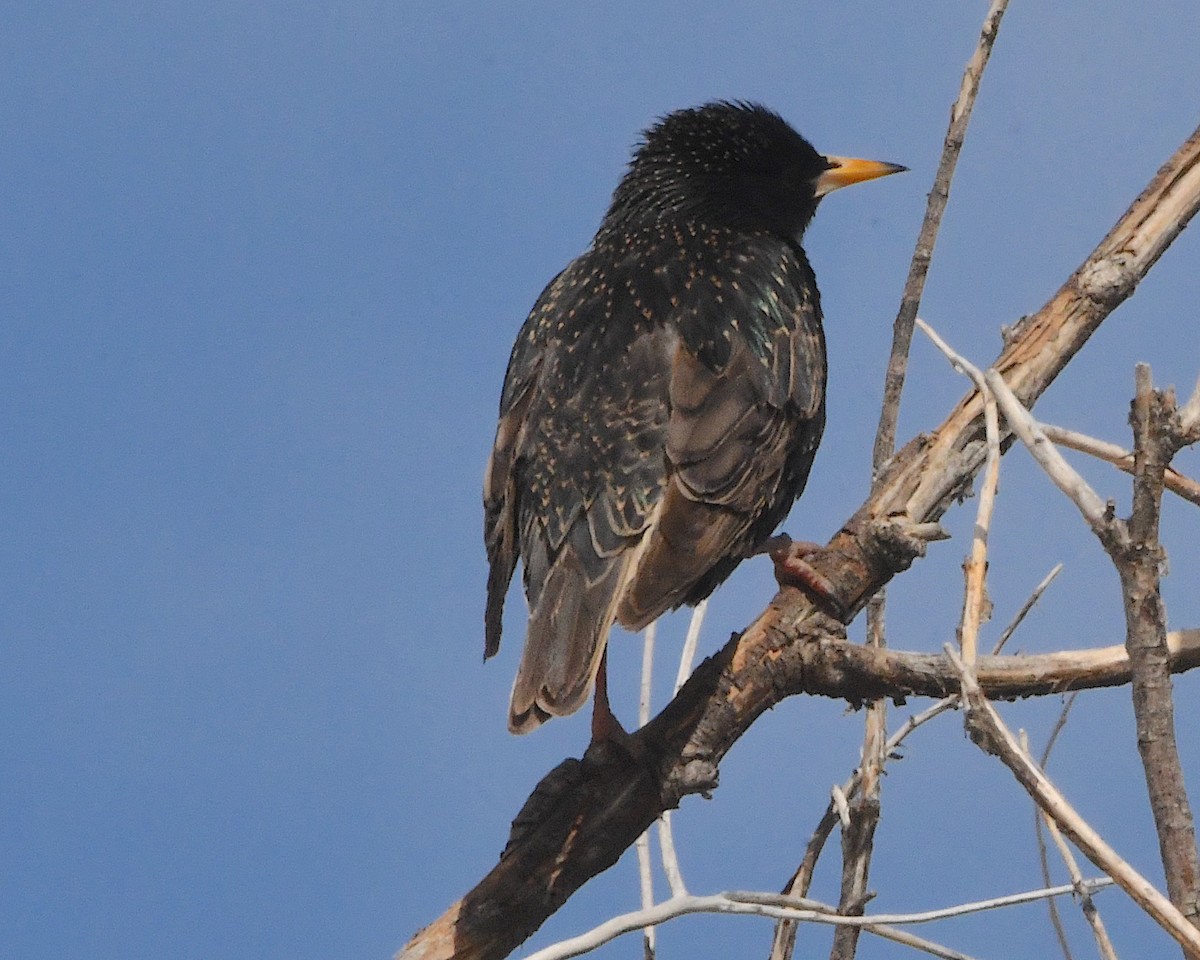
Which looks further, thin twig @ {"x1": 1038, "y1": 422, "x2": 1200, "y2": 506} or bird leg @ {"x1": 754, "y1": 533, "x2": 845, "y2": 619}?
bird leg @ {"x1": 754, "y1": 533, "x2": 845, "y2": 619}

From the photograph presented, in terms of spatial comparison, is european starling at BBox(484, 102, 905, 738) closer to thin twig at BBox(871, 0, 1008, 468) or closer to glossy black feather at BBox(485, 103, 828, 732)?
glossy black feather at BBox(485, 103, 828, 732)

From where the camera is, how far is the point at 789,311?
4.94m

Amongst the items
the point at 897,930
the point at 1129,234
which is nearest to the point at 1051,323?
the point at 1129,234

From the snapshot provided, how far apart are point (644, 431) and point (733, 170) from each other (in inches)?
70.5

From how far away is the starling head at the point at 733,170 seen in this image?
225 inches

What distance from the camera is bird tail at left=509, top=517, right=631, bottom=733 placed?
3.82 m

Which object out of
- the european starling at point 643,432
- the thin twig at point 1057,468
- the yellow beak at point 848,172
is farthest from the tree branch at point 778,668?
the yellow beak at point 848,172

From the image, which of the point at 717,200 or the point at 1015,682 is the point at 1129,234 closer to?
the point at 1015,682

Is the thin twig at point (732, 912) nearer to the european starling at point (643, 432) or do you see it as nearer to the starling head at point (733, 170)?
the european starling at point (643, 432)

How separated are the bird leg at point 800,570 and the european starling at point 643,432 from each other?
0.34 ft

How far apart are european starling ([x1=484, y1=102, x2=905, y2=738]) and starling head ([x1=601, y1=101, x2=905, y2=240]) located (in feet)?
0.52

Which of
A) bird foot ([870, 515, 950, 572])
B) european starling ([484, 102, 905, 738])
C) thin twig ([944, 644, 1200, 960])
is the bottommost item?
thin twig ([944, 644, 1200, 960])

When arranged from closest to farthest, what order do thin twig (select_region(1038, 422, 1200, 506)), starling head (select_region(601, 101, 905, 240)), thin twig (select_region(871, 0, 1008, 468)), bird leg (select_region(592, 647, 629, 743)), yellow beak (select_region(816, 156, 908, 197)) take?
thin twig (select_region(1038, 422, 1200, 506)), bird leg (select_region(592, 647, 629, 743)), thin twig (select_region(871, 0, 1008, 468)), starling head (select_region(601, 101, 905, 240)), yellow beak (select_region(816, 156, 908, 197))

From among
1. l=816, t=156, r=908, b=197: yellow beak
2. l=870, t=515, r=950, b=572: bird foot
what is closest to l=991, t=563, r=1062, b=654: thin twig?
l=870, t=515, r=950, b=572: bird foot
